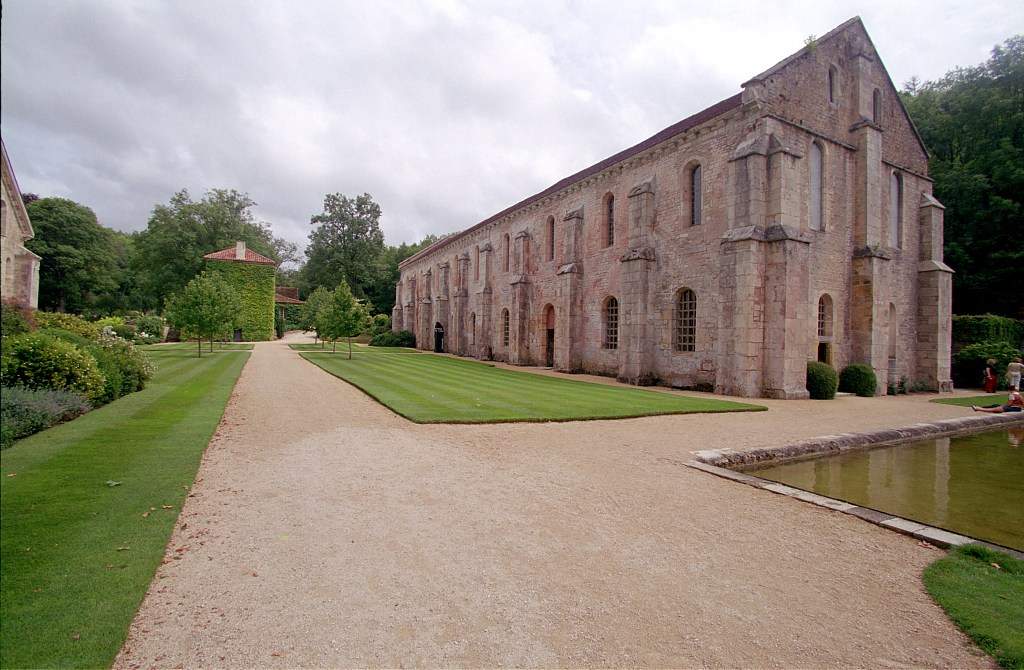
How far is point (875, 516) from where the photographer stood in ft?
17.2

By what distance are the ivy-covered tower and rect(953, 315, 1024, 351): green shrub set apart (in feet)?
147

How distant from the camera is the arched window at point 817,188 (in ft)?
56.5

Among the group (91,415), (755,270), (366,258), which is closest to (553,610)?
(91,415)

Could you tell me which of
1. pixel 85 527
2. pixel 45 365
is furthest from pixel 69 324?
pixel 85 527

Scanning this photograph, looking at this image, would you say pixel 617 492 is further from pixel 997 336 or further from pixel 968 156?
pixel 968 156

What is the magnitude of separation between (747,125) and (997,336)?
55.9 ft

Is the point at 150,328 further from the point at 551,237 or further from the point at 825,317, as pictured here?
the point at 825,317

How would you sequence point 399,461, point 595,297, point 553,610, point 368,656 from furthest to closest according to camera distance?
1. point 595,297
2. point 399,461
3. point 553,610
4. point 368,656

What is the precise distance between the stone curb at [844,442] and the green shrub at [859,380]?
4.87 metres

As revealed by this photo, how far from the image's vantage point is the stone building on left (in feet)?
6.02

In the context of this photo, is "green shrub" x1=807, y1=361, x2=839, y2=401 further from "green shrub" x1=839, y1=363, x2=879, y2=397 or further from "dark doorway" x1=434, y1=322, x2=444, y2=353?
"dark doorway" x1=434, y1=322, x2=444, y2=353

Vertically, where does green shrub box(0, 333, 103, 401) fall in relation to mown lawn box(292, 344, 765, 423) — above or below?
above

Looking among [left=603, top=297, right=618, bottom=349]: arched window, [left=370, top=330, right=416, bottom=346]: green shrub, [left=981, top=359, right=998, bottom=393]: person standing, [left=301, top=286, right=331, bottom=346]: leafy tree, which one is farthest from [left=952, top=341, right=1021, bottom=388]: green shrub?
[left=301, top=286, right=331, bottom=346]: leafy tree

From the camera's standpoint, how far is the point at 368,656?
2.82 meters
